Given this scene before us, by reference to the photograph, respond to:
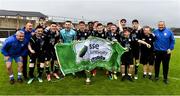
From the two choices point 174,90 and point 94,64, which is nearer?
point 174,90

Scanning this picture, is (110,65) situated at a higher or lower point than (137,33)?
lower

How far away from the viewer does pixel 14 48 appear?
1269cm

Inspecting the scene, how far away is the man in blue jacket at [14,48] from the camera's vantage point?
12523 millimetres

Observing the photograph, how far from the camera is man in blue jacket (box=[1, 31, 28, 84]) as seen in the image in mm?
12523

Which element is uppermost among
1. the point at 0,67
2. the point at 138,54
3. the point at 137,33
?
the point at 137,33

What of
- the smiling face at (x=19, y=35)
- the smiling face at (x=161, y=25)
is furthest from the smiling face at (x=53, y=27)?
the smiling face at (x=161, y=25)

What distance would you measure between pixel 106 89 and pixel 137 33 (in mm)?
2674

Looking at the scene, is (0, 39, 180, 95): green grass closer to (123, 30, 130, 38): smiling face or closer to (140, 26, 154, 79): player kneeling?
(140, 26, 154, 79): player kneeling

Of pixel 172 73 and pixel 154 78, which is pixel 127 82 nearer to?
pixel 154 78

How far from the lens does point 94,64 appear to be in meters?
13.6

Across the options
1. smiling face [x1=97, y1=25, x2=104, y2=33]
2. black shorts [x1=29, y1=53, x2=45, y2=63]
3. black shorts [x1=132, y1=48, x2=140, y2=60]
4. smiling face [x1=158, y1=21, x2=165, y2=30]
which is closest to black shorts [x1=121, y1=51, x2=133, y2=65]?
black shorts [x1=132, y1=48, x2=140, y2=60]

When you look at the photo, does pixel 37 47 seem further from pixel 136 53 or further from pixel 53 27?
pixel 136 53

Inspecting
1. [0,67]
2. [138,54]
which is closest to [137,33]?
[138,54]

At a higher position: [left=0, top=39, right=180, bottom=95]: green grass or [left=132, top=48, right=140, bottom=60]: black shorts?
[left=132, top=48, right=140, bottom=60]: black shorts
